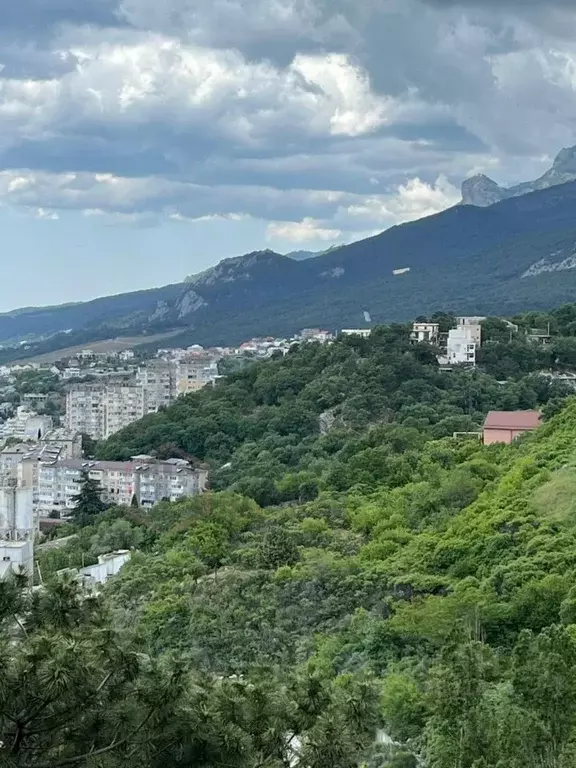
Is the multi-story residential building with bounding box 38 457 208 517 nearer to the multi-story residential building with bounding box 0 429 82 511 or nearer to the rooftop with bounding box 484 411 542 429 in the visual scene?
the multi-story residential building with bounding box 0 429 82 511

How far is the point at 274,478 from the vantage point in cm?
2984

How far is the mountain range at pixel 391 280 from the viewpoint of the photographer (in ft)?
338

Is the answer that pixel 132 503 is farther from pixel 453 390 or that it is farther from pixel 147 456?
pixel 453 390

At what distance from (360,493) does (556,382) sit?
46.7ft

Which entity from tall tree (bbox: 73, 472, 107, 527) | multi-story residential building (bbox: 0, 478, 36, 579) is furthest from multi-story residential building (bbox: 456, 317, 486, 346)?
multi-story residential building (bbox: 0, 478, 36, 579)

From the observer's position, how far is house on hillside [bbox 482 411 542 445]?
27875 mm

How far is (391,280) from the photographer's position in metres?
122

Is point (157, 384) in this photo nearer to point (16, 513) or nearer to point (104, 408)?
point (104, 408)

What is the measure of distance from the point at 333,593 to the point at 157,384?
47.3 meters

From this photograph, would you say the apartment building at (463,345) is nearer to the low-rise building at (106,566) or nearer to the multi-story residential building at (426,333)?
the multi-story residential building at (426,333)

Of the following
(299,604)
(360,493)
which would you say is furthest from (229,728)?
(360,493)

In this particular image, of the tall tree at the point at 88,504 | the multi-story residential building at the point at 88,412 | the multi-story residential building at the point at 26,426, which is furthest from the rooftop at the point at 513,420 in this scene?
the multi-story residential building at the point at 88,412

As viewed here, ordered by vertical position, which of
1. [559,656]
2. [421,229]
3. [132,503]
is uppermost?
[421,229]

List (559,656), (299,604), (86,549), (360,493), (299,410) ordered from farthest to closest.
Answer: (299,410)
(86,549)
(360,493)
(299,604)
(559,656)
